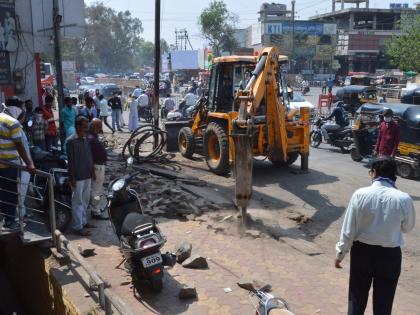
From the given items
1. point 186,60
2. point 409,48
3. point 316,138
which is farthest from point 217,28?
point 316,138

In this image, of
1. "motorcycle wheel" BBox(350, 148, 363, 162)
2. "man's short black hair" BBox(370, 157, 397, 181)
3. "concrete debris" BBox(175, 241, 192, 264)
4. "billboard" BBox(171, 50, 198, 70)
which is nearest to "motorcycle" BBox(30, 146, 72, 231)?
"concrete debris" BBox(175, 241, 192, 264)

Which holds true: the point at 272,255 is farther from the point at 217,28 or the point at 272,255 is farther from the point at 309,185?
the point at 217,28

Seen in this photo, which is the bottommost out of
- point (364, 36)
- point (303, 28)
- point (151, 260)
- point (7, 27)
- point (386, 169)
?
point (151, 260)

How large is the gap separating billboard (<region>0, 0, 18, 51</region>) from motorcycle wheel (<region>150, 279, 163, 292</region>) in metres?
8.49

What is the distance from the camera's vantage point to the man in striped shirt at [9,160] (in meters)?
5.91

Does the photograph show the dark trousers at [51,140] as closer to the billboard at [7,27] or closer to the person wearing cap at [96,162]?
the billboard at [7,27]

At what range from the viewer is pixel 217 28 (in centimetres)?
6375

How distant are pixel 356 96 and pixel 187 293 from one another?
18.7m

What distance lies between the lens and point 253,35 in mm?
63156

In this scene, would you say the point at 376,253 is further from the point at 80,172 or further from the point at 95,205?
the point at 95,205

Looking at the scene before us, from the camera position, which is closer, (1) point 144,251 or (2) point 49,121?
(1) point 144,251

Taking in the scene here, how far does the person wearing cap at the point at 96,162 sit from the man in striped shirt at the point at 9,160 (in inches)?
50.0

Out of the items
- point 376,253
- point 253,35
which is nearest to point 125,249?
point 376,253

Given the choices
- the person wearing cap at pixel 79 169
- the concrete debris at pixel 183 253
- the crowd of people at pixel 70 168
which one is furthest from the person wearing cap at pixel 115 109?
the concrete debris at pixel 183 253
